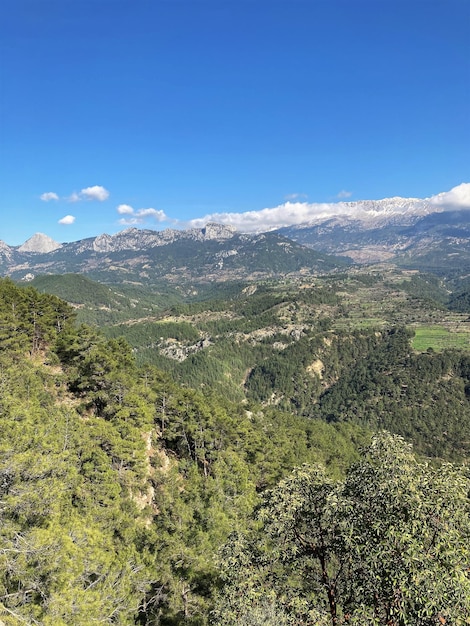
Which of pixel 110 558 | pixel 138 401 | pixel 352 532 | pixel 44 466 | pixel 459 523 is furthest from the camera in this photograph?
pixel 138 401

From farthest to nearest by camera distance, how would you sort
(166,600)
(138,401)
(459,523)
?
(138,401)
(166,600)
(459,523)

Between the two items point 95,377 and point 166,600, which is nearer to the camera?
point 166,600

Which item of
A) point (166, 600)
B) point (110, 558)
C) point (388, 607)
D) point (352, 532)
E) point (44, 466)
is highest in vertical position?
point (44, 466)

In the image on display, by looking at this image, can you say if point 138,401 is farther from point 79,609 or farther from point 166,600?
point 79,609

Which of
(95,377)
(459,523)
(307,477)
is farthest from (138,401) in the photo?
(459,523)

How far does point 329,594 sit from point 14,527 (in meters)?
17.5

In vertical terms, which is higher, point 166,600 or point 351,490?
point 351,490

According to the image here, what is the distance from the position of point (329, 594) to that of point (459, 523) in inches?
339

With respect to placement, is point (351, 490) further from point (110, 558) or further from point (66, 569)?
point (110, 558)

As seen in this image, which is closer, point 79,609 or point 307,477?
point 79,609

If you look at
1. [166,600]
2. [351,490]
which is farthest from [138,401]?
[351,490]

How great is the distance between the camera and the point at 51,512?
70.9 ft

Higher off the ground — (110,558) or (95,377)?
(95,377)

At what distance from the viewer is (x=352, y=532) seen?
16.1 metres
